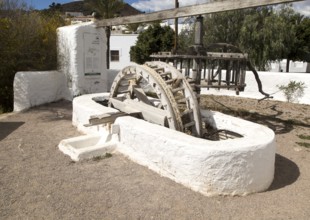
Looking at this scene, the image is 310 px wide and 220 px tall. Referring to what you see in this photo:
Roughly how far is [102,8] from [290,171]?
19.5 metres

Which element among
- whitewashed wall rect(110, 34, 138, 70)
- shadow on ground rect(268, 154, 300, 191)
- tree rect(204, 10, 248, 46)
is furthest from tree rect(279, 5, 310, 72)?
shadow on ground rect(268, 154, 300, 191)

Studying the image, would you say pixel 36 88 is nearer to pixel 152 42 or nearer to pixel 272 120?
pixel 272 120

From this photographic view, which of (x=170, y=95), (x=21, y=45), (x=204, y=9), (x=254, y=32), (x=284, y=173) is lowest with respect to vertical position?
(x=284, y=173)

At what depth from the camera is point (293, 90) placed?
422 inches

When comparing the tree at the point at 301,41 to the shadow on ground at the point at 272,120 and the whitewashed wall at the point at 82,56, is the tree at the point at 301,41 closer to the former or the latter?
the shadow on ground at the point at 272,120

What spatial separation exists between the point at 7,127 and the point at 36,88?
230cm

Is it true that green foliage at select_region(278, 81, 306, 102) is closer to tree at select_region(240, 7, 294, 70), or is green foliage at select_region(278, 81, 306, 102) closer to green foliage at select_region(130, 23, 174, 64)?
tree at select_region(240, 7, 294, 70)

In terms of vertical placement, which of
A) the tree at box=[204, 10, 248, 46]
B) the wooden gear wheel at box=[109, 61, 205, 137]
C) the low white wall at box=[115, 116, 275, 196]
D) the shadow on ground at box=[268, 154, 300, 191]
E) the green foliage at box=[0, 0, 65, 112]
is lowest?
the shadow on ground at box=[268, 154, 300, 191]

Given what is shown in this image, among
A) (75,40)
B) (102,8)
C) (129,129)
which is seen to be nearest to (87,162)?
(129,129)

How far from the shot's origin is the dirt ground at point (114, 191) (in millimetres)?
3430

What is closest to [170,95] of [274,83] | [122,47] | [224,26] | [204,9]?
[204,9]

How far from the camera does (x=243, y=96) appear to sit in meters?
12.1

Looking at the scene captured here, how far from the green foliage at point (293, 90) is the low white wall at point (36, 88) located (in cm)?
782

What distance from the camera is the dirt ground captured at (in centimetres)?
343
